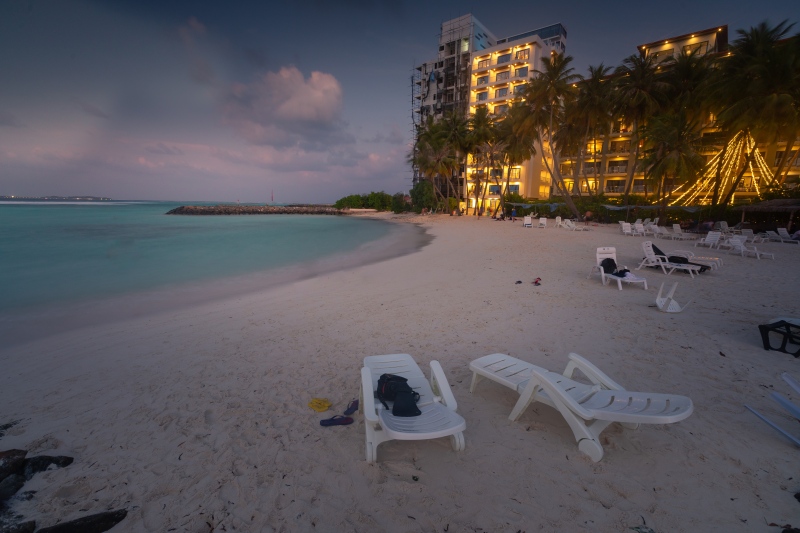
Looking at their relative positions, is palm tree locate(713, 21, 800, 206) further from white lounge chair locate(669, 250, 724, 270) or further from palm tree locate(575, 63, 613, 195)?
white lounge chair locate(669, 250, 724, 270)

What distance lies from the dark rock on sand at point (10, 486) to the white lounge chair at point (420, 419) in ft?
8.61

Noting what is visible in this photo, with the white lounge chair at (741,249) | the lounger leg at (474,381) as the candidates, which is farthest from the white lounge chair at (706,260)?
the lounger leg at (474,381)

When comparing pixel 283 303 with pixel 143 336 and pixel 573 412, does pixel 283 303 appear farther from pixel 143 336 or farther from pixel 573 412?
pixel 573 412

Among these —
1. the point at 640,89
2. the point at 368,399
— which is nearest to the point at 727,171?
the point at 640,89

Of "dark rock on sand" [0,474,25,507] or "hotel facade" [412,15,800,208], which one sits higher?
"hotel facade" [412,15,800,208]

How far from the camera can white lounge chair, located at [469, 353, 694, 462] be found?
2.62 metres

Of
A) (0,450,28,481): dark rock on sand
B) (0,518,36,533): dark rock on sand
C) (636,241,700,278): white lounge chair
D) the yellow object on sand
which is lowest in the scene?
the yellow object on sand

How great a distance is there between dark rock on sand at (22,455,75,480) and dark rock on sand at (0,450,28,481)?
0.11 feet

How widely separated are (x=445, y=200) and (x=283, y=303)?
45.7m

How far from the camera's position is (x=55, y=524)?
2320 millimetres

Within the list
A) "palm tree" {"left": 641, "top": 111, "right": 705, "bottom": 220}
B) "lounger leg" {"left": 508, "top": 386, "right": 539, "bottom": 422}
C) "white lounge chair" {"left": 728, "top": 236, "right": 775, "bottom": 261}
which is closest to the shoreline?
"lounger leg" {"left": 508, "top": 386, "right": 539, "bottom": 422}

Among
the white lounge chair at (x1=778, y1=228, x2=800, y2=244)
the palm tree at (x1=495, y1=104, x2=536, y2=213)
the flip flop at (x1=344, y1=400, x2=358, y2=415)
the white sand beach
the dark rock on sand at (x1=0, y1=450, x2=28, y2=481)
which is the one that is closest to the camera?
the white sand beach

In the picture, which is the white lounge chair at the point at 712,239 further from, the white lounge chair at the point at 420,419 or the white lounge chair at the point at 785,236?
the white lounge chair at the point at 420,419

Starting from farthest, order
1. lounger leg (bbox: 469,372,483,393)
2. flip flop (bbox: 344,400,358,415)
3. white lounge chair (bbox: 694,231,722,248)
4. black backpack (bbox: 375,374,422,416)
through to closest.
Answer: white lounge chair (bbox: 694,231,722,248), lounger leg (bbox: 469,372,483,393), flip flop (bbox: 344,400,358,415), black backpack (bbox: 375,374,422,416)
